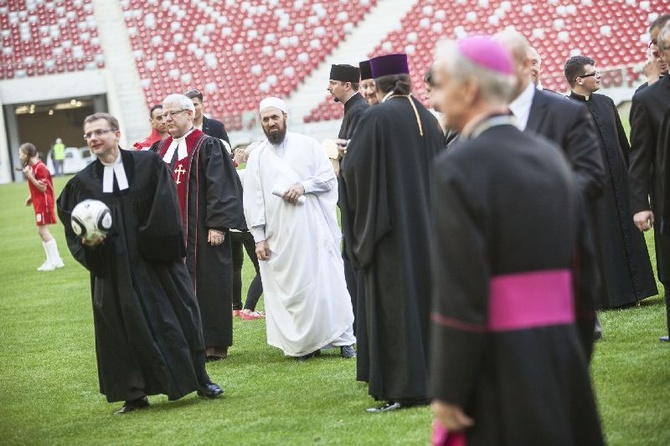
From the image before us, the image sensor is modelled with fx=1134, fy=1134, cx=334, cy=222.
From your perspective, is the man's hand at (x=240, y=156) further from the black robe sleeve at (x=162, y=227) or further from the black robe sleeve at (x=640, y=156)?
the black robe sleeve at (x=640, y=156)

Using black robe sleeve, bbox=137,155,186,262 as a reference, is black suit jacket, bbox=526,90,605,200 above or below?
above

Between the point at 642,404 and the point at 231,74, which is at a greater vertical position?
the point at 231,74

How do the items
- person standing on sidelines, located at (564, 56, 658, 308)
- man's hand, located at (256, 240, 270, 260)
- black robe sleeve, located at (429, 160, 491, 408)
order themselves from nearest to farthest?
1. black robe sleeve, located at (429, 160, 491, 408)
2. man's hand, located at (256, 240, 270, 260)
3. person standing on sidelines, located at (564, 56, 658, 308)

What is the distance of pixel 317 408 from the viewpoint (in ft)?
21.8

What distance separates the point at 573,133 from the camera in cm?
465

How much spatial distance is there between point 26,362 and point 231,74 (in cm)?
2490

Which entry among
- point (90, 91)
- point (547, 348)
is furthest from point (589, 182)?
point (90, 91)

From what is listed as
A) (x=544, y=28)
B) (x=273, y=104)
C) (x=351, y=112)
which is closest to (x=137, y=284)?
(x=273, y=104)

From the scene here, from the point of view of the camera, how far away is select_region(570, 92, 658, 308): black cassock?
893 cm

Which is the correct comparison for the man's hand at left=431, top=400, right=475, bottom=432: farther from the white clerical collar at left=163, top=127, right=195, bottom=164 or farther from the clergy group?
the white clerical collar at left=163, top=127, right=195, bottom=164

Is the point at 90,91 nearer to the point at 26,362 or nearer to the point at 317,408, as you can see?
the point at 26,362

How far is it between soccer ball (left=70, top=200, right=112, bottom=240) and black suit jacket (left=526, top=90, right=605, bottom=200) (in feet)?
9.37

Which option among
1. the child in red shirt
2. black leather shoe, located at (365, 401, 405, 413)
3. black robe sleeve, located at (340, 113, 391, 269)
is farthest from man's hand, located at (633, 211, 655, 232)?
the child in red shirt

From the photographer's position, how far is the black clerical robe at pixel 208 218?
8.68 m
